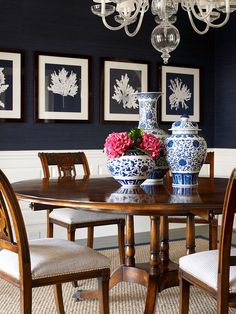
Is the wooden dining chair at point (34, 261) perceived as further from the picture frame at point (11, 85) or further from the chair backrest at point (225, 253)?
the picture frame at point (11, 85)

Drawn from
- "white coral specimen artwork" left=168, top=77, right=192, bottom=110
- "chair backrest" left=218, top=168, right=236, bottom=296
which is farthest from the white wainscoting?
"chair backrest" left=218, top=168, right=236, bottom=296

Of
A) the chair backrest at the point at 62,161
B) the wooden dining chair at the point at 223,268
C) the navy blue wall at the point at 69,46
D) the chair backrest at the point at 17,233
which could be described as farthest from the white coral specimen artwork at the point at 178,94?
the chair backrest at the point at 17,233

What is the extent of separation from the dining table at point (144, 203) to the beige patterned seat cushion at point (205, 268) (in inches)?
6.7

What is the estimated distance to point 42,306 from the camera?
9.09ft

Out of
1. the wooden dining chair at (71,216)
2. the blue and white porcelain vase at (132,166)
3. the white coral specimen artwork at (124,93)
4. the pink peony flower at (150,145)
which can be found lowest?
the wooden dining chair at (71,216)

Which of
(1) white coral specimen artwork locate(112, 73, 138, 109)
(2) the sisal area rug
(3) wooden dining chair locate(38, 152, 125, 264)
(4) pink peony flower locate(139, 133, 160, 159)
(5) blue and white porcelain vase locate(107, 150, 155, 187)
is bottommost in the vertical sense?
(2) the sisal area rug

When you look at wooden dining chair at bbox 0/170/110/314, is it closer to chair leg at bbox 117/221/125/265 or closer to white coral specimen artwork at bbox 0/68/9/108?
chair leg at bbox 117/221/125/265

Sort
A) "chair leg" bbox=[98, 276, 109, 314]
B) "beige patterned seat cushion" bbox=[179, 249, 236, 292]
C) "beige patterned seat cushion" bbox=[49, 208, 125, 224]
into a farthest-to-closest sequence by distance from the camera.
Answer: "beige patterned seat cushion" bbox=[49, 208, 125, 224] → "chair leg" bbox=[98, 276, 109, 314] → "beige patterned seat cushion" bbox=[179, 249, 236, 292]

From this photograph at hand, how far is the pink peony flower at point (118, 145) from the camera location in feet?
7.21

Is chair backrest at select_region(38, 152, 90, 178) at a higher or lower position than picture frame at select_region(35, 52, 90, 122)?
lower

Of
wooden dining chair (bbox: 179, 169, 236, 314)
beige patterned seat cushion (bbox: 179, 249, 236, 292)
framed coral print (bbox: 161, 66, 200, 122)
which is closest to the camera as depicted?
wooden dining chair (bbox: 179, 169, 236, 314)

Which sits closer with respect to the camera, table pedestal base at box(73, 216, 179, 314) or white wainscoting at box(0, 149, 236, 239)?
table pedestal base at box(73, 216, 179, 314)

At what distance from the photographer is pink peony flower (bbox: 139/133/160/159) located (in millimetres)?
2275

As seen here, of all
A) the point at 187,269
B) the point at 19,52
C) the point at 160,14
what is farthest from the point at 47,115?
the point at 187,269
